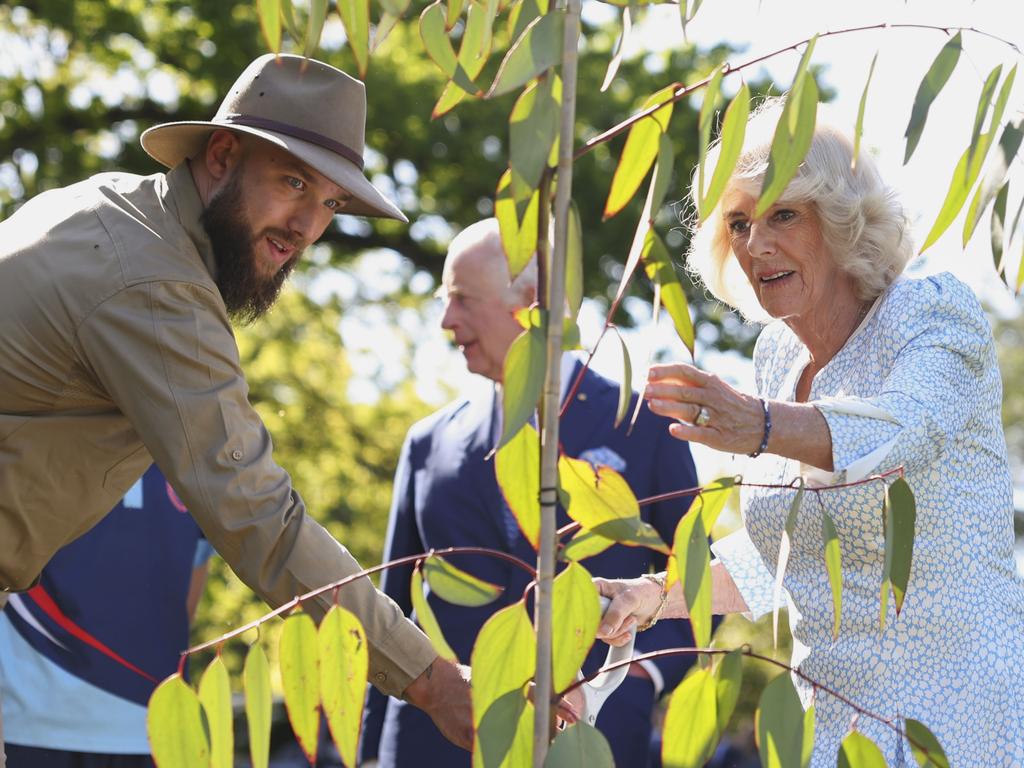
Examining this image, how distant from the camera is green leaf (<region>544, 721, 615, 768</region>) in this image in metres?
1.18

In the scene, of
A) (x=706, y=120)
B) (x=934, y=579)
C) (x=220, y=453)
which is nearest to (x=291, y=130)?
(x=220, y=453)

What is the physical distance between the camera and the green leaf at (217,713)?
1.24m

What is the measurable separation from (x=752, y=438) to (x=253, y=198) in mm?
1187

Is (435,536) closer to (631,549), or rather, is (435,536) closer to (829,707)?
(631,549)

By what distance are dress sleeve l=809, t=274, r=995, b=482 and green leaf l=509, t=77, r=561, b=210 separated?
56 centimetres

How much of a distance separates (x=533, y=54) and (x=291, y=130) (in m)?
1.27

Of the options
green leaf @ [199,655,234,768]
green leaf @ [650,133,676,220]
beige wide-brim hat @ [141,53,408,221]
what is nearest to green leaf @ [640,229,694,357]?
green leaf @ [650,133,676,220]

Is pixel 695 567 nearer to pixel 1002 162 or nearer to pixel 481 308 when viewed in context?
pixel 1002 162

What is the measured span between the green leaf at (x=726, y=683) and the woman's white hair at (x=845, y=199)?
1.03m

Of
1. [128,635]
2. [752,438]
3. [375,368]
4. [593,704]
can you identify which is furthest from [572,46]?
[375,368]

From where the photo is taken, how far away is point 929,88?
1167mm

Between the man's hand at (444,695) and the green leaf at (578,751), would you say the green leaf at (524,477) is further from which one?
the man's hand at (444,695)

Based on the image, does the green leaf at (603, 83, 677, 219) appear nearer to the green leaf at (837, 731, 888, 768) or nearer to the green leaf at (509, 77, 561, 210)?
the green leaf at (509, 77, 561, 210)

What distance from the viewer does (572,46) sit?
3.97 ft
